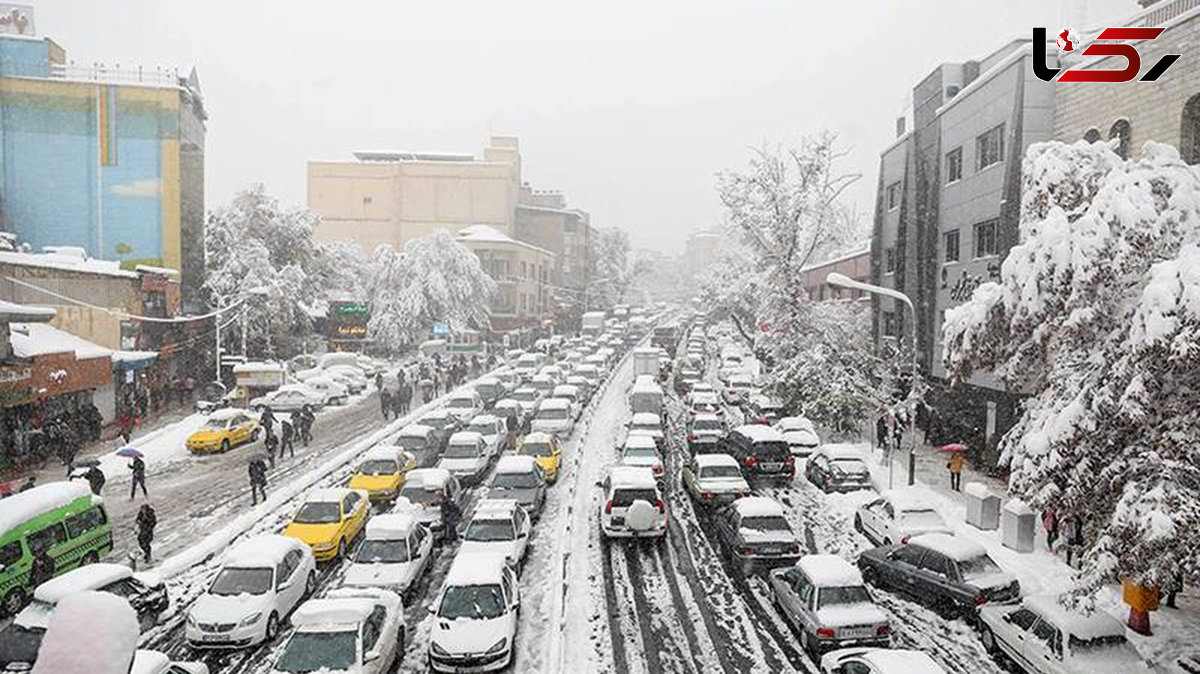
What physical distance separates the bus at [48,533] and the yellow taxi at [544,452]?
1228cm

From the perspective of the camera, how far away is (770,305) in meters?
43.0

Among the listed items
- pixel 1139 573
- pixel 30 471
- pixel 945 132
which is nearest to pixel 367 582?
pixel 1139 573

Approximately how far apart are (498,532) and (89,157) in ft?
149

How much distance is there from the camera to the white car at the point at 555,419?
1398 inches

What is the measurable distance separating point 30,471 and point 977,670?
2972 cm

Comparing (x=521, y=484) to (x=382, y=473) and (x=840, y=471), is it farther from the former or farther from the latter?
(x=840, y=471)

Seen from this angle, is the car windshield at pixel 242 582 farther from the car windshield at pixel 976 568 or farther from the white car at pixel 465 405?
the white car at pixel 465 405

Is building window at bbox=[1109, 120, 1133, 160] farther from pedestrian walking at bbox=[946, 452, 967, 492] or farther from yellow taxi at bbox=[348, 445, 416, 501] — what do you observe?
yellow taxi at bbox=[348, 445, 416, 501]

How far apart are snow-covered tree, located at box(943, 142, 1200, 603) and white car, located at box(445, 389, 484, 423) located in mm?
26553

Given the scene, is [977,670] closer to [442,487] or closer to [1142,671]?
[1142,671]

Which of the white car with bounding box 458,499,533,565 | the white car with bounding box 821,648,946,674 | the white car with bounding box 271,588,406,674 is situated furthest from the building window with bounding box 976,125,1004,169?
the white car with bounding box 271,588,406,674

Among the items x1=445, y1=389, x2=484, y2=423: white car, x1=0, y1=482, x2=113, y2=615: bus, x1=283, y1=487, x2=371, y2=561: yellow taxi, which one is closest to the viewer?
x1=0, y1=482, x2=113, y2=615: bus

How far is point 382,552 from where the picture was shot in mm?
17688

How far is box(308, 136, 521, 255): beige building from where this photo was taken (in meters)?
104
